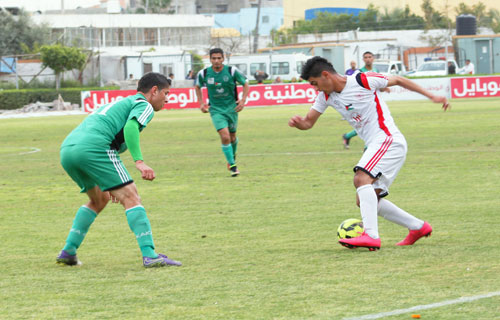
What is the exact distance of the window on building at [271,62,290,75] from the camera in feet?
176

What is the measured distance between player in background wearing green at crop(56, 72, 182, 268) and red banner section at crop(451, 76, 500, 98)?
34.1 m

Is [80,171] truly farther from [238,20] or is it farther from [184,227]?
[238,20]

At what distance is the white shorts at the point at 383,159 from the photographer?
7.33m

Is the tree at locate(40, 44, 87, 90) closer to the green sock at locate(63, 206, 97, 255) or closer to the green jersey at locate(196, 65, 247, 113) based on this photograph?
the green jersey at locate(196, 65, 247, 113)

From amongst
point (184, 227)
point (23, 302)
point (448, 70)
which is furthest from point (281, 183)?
point (448, 70)

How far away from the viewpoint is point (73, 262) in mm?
7148

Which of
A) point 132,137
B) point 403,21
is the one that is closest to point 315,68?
point 132,137

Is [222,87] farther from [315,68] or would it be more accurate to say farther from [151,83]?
[151,83]

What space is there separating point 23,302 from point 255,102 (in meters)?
36.5

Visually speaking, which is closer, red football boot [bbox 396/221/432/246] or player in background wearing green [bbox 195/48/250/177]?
red football boot [bbox 396/221/432/246]

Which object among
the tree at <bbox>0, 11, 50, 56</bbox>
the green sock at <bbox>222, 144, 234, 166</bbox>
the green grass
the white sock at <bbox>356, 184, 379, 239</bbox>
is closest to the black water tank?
the tree at <bbox>0, 11, 50, 56</bbox>

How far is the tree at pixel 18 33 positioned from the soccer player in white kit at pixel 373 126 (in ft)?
227

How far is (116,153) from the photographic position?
23.0 feet

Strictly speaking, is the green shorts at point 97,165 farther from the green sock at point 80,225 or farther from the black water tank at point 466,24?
the black water tank at point 466,24
